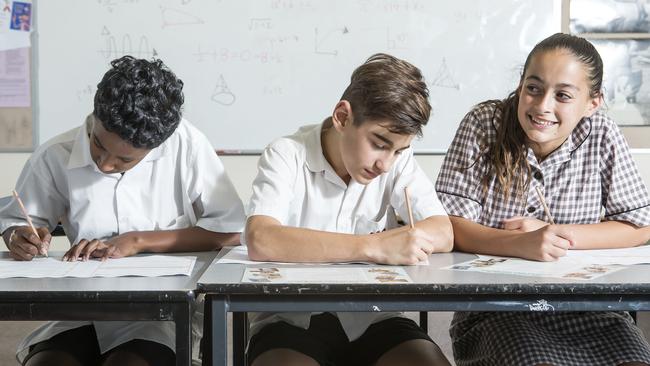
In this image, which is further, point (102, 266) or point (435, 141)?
point (435, 141)

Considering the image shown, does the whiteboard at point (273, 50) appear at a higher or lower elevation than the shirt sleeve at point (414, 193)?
higher

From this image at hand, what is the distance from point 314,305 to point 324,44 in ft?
8.78

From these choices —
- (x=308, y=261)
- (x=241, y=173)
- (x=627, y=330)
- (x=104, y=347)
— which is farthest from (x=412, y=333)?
(x=241, y=173)

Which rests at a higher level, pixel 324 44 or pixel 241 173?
pixel 324 44

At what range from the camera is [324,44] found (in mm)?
4043

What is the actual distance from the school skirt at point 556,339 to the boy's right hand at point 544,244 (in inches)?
6.3

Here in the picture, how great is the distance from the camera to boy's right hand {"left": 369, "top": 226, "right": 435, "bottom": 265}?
5.67ft

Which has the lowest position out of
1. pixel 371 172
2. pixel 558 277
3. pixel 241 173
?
pixel 241 173

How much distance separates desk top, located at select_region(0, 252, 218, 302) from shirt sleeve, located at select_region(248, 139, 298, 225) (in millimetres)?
297

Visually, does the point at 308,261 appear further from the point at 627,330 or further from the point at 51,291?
the point at 627,330

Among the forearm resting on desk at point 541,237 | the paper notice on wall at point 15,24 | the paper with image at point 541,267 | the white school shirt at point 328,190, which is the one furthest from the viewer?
the paper notice on wall at point 15,24

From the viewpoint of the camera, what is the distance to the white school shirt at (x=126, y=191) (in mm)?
1960

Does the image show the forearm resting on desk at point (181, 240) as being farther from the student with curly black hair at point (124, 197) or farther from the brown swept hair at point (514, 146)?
the brown swept hair at point (514, 146)

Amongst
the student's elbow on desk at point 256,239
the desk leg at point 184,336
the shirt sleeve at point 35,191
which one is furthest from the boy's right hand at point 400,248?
the shirt sleeve at point 35,191
